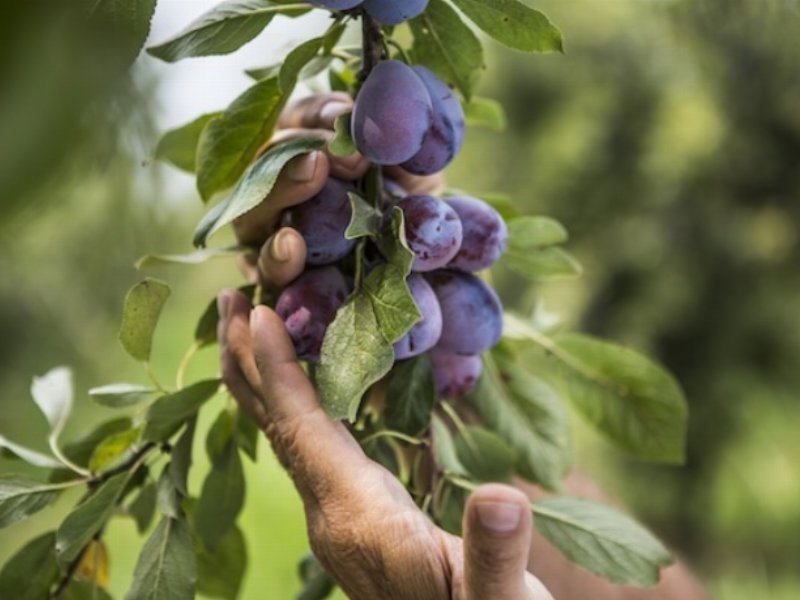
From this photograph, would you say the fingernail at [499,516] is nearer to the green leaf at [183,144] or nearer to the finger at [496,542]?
the finger at [496,542]

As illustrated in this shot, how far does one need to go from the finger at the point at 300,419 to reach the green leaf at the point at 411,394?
0.05 m

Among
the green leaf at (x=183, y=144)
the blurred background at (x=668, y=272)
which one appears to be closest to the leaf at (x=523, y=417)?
the green leaf at (x=183, y=144)

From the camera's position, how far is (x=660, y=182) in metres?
2.43

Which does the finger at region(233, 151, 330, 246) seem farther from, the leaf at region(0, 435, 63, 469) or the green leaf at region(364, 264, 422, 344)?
the leaf at region(0, 435, 63, 469)

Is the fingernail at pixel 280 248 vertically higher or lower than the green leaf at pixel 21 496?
higher

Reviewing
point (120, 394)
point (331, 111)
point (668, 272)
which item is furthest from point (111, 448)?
point (668, 272)

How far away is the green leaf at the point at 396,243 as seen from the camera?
430 millimetres

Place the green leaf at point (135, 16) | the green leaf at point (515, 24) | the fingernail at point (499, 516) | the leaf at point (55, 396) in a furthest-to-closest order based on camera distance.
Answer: the leaf at point (55, 396), the green leaf at point (515, 24), the fingernail at point (499, 516), the green leaf at point (135, 16)

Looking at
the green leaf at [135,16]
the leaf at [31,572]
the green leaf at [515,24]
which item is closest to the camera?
the green leaf at [135,16]

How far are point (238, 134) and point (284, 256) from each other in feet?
0.28

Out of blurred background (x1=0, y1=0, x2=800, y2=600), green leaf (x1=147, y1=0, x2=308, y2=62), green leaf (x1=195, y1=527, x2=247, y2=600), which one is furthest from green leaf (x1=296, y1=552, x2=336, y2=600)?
blurred background (x1=0, y1=0, x2=800, y2=600)

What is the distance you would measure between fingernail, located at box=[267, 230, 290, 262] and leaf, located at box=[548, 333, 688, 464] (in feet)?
0.99

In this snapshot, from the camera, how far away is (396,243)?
1.47ft

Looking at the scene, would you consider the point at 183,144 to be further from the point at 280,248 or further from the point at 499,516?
the point at 499,516
